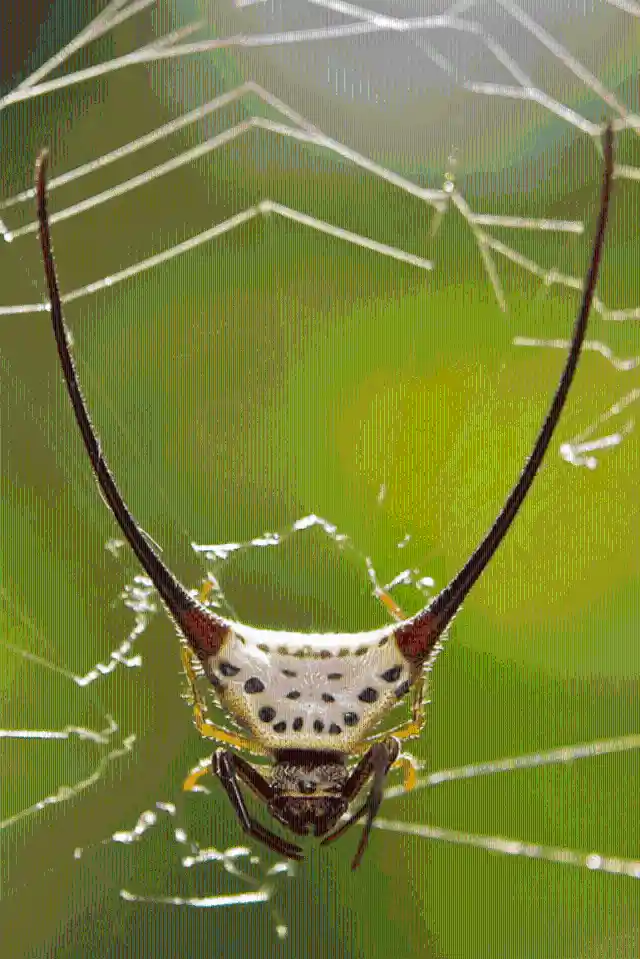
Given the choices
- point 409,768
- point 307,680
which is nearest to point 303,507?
point 409,768

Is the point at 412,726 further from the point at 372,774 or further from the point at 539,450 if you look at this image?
the point at 539,450

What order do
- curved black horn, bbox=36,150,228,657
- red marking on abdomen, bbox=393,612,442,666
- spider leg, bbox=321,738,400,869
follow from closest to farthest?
1. curved black horn, bbox=36,150,228,657
2. red marking on abdomen, bbox=393,612,442,666
3. spider leg, bbox=321,738,400,869

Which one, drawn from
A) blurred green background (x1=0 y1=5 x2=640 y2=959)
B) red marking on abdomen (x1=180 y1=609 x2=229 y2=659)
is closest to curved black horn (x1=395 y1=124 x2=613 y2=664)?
red marking on abdomen (x1=180 y1=609 x2=229 y2=659)

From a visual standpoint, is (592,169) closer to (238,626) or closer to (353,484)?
(353,484)

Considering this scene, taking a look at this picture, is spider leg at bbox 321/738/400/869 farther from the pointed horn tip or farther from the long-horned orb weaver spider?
the pointed horn tip

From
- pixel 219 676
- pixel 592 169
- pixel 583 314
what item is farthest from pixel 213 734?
pixel 592 169

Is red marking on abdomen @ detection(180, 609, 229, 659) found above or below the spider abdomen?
above

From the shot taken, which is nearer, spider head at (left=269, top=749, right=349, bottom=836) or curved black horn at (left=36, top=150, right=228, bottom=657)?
curved black horn at (left=36, top=150, right=228, bottom=657)
